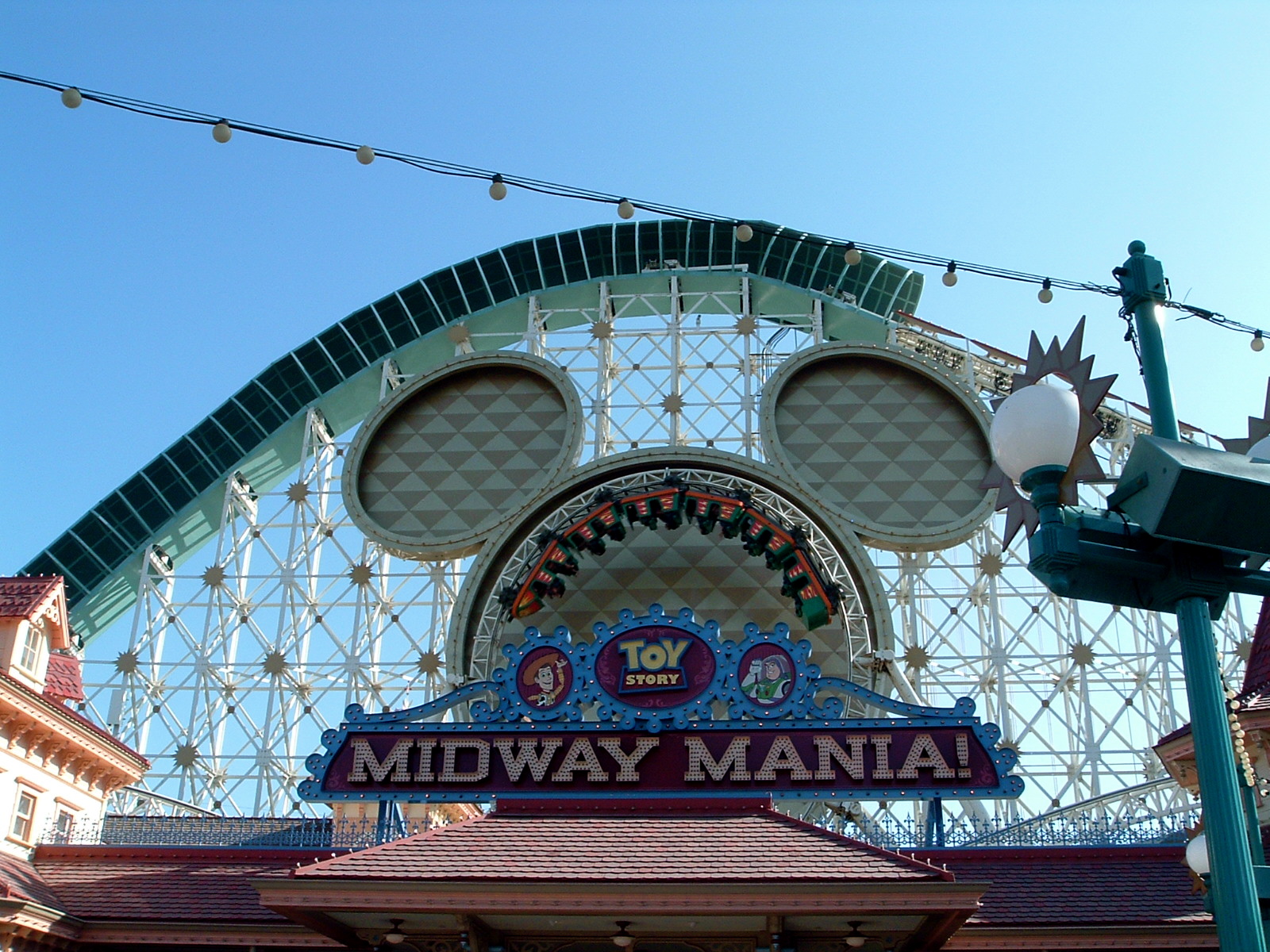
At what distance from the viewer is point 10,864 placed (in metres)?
17.0

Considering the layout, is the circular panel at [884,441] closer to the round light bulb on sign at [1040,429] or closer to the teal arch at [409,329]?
the teal arch at [409,329]

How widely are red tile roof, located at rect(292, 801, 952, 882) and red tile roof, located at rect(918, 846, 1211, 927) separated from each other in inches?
95.6

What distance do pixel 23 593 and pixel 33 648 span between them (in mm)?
877

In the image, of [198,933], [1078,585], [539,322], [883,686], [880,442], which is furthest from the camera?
[539,322]

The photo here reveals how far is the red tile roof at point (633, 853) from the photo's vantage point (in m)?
12.4

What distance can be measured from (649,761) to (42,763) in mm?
9475

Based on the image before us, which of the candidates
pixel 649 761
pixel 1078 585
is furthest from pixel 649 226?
pixel 1078 585

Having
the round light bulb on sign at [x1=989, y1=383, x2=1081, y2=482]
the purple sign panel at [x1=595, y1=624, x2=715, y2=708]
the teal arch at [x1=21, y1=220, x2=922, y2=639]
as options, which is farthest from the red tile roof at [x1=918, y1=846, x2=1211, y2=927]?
the teal arch at [x1=21, y1=220, x2=922, y2=639]

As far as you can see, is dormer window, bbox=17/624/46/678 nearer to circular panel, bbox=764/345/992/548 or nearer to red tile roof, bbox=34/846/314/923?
red tile roof, bbox=34/846/314/923

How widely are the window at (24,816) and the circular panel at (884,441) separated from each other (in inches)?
600

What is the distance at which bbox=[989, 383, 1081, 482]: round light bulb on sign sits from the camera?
636 centimetres

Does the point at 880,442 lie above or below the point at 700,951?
above

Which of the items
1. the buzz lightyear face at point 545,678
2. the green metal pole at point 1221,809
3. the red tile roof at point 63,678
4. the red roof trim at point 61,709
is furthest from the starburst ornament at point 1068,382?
the red tile roof at point 63,678

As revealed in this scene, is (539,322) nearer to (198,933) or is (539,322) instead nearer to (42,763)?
(42,763)
